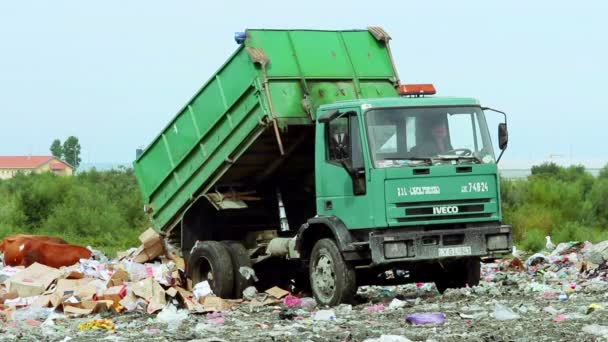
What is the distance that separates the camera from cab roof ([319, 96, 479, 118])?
10.9 meters

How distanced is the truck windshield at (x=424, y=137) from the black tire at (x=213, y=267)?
8.75ft

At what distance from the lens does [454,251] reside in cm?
1088

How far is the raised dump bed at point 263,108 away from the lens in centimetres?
1176

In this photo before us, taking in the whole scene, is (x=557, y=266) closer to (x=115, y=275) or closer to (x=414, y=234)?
(x=414, y=234)

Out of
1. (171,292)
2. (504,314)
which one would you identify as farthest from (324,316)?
(171,292)

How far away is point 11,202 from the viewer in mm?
30797

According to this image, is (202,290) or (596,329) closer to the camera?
(596,329)

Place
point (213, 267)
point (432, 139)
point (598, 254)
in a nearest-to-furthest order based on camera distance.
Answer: point (432, 139), point (213, 267), point (598, 254)

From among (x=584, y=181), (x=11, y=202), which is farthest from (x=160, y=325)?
(x=584, y=181)

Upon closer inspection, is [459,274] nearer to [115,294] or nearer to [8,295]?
[115,294]

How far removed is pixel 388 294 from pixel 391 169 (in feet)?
8.83

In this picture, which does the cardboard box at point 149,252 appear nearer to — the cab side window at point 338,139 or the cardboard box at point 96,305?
the cardboard box at point 96,305

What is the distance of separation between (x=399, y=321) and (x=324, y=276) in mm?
1829

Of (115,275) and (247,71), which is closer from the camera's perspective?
(247,71)
